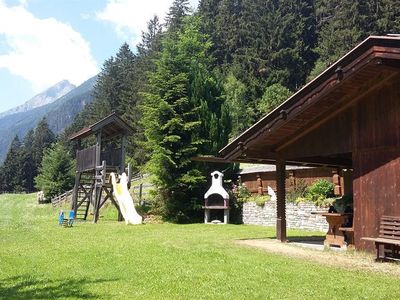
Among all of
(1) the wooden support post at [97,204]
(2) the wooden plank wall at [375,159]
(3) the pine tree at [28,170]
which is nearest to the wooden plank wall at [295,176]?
(1) the wooden support post at [97,204]

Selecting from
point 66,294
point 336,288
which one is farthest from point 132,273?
point 336,288

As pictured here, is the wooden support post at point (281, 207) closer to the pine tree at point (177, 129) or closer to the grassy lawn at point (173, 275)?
the grassy lawn at point (173, 275)

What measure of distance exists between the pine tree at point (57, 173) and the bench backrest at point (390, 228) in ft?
137

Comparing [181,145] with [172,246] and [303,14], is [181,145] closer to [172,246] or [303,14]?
[172,246]

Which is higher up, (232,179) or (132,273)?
(232,179)

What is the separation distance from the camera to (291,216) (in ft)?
70.6

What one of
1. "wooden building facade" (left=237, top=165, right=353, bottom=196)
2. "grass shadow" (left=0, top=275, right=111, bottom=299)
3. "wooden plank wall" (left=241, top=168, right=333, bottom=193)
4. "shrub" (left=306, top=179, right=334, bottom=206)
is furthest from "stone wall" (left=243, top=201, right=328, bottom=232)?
"grass shadow" (left=0, top=275, right=111, bottom=299)

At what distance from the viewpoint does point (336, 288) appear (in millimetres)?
7641

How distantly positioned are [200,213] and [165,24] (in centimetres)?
4297

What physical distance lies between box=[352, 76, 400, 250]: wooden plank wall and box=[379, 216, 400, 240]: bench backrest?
18cm

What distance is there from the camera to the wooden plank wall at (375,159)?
11.1 m

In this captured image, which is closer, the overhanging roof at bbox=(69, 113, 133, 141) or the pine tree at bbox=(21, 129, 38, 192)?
the overhanging roof at bbox=(69, 113, 133, 141)

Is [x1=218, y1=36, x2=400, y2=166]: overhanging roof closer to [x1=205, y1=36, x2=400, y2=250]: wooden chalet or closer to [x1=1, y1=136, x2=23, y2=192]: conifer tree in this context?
[x1=205, y1=36, x2=400, y2=250]: wooden chalet

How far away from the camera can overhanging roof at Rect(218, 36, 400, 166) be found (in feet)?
34.3
